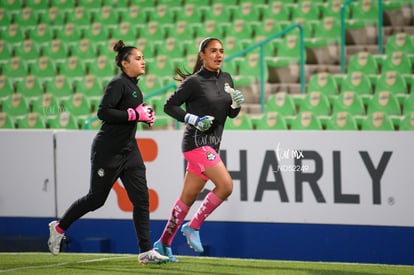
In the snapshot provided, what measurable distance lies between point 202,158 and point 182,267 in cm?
87

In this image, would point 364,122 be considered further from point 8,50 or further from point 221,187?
point 8,50

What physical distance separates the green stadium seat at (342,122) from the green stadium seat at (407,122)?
1.74 ft

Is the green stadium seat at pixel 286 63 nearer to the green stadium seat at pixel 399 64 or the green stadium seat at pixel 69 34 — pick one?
the green stadium seat at pixel 399 64

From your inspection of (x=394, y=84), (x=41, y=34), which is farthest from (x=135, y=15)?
(x=394, y=84)

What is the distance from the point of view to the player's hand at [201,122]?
6887mm

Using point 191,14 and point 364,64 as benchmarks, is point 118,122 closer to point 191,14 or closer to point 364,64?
point 364,64

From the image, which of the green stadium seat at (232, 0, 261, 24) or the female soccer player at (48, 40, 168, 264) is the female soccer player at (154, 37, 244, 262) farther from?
the green stadium seat at (232, 0, 261, 24)

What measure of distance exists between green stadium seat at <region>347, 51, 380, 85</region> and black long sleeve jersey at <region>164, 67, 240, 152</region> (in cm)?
467

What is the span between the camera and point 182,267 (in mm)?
7102

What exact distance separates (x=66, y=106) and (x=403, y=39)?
4742mm

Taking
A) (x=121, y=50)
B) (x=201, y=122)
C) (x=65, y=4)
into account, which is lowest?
(x=201, y=122)

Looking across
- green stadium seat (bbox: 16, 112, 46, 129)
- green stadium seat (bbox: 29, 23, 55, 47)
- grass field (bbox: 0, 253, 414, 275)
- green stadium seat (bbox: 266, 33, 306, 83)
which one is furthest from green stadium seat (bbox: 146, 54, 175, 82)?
grass field (bbox: 0, 253, 414, 275)

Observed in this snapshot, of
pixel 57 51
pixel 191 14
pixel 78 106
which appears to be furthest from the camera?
pixel 57 51

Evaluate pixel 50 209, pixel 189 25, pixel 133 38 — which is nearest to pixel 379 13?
pixel 189 25
